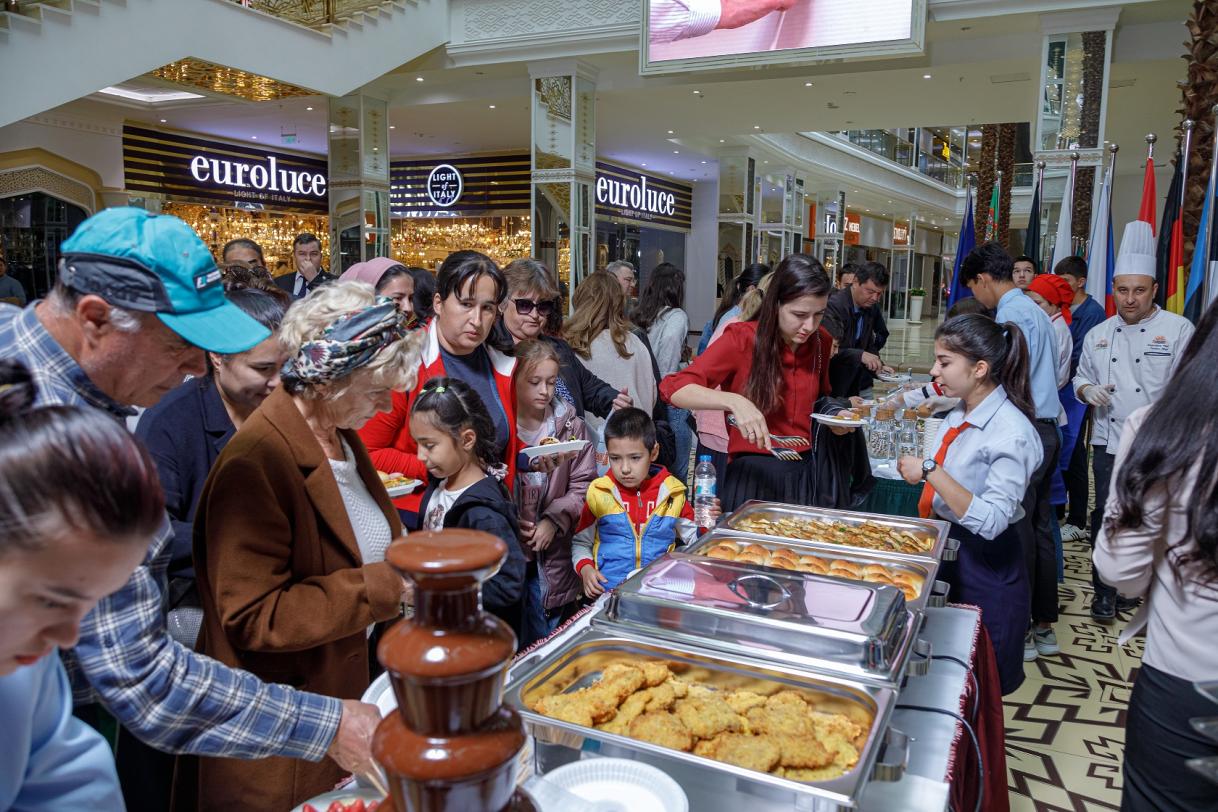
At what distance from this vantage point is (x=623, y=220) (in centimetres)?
1527

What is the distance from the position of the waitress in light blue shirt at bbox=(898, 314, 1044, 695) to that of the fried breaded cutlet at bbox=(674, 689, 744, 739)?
1.19 meters

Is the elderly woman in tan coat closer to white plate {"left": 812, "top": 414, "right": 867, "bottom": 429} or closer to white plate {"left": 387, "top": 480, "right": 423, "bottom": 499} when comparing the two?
white plate {"left": 387, "top": 480, "right": 423, "bottom": 499}

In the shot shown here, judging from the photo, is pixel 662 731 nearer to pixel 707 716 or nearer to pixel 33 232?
pixel 707 716

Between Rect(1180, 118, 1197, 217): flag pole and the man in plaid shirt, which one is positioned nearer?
the man in plaid shirt

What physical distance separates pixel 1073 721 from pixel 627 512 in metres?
1.92

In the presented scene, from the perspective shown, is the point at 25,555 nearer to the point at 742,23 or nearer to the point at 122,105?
the point at 742,23

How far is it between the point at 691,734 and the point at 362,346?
0.87 m

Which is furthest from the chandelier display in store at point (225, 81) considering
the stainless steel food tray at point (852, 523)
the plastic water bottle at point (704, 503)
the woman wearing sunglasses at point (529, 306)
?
the stainless steel food tray at point (852, 523)

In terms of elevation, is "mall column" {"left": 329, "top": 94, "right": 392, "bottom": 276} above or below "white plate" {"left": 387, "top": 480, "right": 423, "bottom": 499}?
above

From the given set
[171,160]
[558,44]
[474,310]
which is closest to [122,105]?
[171,160]

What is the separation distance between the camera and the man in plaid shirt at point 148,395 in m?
1.02

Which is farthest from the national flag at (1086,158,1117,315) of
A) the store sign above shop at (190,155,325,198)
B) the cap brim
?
A: the store sign above shop at (190,155,325,198)

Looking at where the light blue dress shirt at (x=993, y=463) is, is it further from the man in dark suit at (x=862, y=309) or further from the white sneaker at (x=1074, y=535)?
the white sneaker at (x=1074, y=535)

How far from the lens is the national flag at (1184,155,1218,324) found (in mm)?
4590
